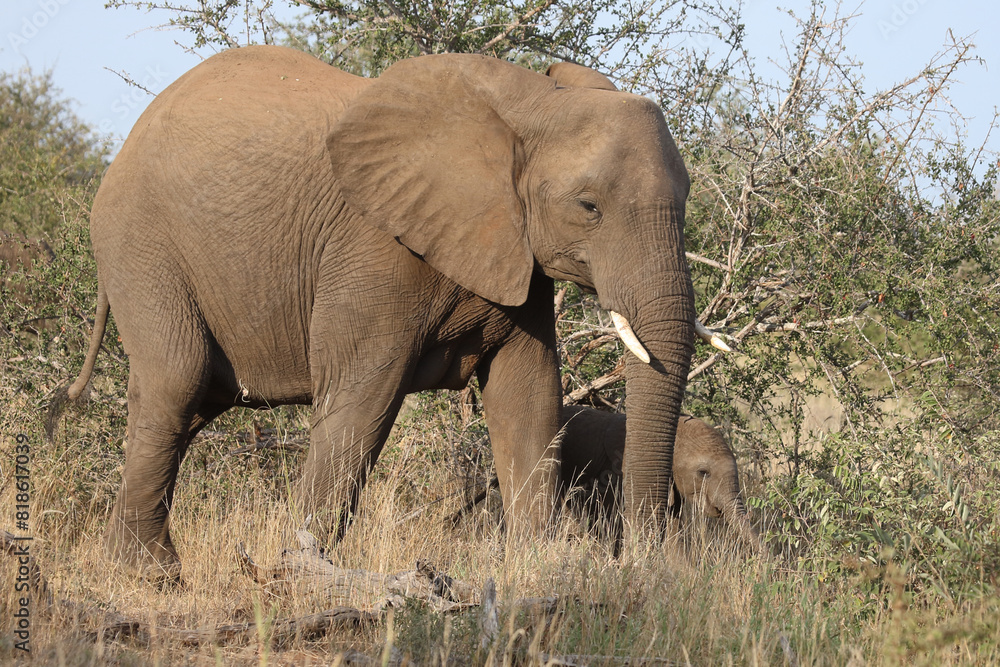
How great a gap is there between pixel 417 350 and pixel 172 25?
3.66 metres

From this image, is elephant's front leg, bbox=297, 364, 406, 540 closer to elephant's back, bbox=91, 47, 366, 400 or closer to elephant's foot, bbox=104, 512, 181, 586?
elephant's back, bbox=91, 47, 366, 400

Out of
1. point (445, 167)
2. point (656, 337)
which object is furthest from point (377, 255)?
point (656, 337)

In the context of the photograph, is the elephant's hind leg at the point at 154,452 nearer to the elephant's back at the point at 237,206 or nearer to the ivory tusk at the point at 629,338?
the elephant's back at the point at 237,206

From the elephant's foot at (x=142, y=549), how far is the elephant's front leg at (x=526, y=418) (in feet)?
6.24

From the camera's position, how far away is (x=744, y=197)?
724 centimetres

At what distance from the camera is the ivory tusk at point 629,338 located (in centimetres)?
514

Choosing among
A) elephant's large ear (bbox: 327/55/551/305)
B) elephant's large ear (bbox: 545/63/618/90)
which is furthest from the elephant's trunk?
elephant's large ear (bbox: 545/63/618/90)

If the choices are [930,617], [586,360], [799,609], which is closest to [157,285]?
[586,360]

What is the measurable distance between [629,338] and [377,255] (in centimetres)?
141

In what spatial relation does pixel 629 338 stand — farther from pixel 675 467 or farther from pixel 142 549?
pixel 142 549

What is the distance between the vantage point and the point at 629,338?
5145 mm

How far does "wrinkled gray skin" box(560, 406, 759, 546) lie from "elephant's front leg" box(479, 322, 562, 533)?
0.82 metres

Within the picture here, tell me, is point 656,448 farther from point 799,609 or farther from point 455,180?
point 455,180

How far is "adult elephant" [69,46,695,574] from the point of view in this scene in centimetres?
529
